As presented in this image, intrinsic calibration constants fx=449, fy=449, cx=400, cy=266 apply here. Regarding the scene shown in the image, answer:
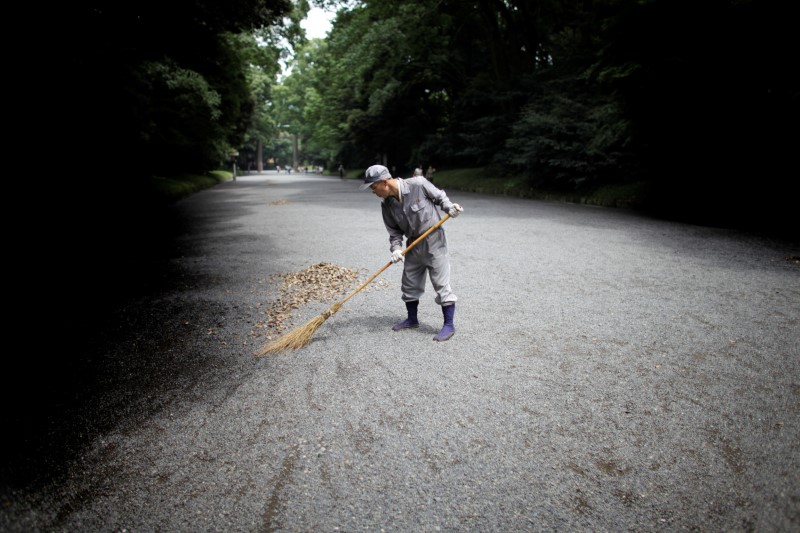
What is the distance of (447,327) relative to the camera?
4.21m

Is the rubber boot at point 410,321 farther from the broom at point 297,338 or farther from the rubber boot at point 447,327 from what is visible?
the broom at point 297,338

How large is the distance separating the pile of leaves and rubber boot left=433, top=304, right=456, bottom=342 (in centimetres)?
158

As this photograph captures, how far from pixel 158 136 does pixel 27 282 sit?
11348 millimetres

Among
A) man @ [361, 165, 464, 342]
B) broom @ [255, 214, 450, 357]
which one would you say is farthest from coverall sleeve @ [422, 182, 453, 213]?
broom @ [255, 214, 450, 357]

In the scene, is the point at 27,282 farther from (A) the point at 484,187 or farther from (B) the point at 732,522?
(A) the point at 484,187

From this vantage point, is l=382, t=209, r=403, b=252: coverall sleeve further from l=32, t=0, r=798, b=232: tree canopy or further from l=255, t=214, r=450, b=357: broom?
l=32, t=0, r=798, b=232: tree canopy

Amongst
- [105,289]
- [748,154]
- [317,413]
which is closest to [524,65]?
[748,154]

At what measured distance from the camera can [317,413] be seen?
2947 mm

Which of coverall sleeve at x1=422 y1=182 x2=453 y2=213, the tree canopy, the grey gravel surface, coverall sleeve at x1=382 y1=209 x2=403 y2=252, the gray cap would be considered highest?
the tree canopy

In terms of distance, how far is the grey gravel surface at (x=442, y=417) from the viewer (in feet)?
7.01

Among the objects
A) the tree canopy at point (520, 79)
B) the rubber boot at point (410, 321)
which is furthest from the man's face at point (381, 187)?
the tree canopy at point (520, 79)

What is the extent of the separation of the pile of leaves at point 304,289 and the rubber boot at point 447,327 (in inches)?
62.1

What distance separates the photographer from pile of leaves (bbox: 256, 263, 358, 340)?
470 cm

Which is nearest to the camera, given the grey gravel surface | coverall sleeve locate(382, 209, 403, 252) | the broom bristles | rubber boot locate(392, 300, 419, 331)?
the grey gravel surface
